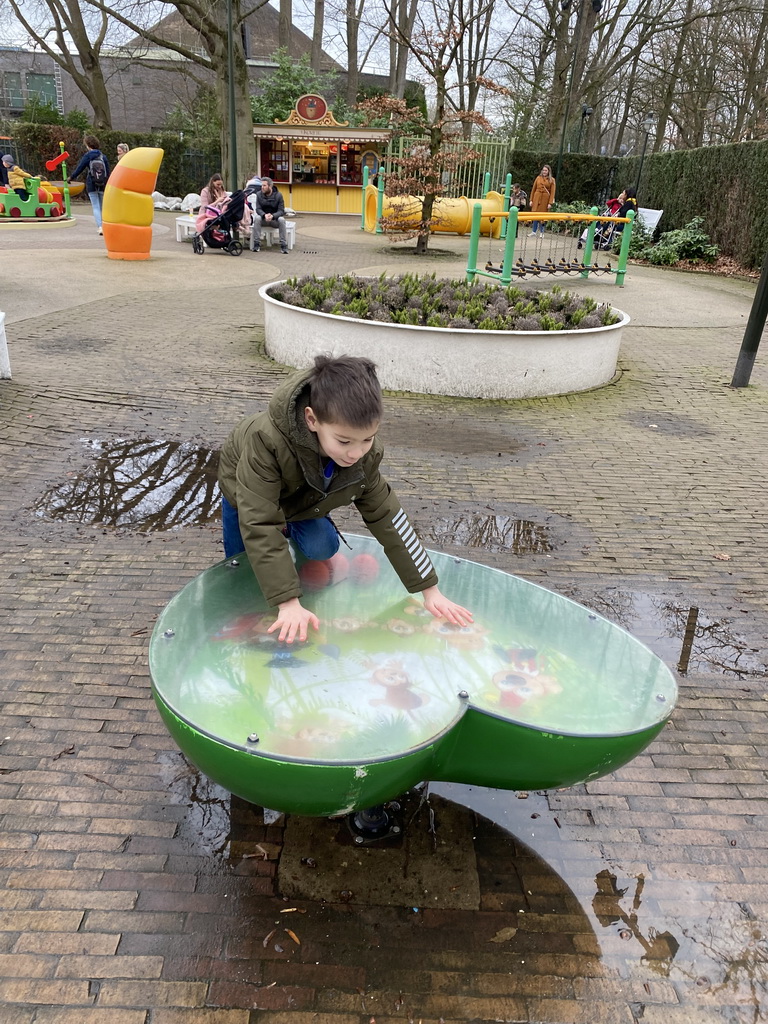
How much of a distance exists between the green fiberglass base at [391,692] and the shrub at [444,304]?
5.31 metres

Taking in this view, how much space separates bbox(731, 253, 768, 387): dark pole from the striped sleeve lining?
21.6 ft

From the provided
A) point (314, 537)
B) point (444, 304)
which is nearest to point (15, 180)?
point (444, 304)

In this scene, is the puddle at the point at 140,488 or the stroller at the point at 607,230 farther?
the stroller at the point at 607,230

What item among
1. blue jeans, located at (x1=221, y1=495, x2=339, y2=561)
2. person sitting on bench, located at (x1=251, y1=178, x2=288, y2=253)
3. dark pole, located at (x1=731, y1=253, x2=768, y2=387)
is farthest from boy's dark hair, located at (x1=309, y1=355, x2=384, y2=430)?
person sitting on bench, located at (x1=251, y1=178, x2=288, y2=253)

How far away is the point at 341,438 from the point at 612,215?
63.2ft

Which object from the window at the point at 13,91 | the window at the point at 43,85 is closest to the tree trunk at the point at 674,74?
the window at the point at 43,85

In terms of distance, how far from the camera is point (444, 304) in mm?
8219

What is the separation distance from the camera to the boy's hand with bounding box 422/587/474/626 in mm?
2557

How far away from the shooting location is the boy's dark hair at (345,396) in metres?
2.16

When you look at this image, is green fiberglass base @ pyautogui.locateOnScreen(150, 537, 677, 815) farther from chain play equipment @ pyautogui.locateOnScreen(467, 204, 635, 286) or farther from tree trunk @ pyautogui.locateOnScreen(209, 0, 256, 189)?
tree trunk @ pyautogui.locateOnScreen(209, 0, 256, 189)

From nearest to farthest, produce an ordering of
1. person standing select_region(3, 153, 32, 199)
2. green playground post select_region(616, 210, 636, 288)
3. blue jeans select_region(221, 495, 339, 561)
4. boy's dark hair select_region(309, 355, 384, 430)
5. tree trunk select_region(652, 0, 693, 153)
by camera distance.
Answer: boy's dark hair select_region(309, 355, 384, 430)
blue jeans select_region(221, 495, 339, 561)
green playground post select_region(616, 210, 636, 288)
person standing select_region(3, 153, 32, 199)
tree trunk select_region(652, 0, 693, 153)

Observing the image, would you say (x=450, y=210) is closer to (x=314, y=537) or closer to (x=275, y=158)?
(x=275, y=158)

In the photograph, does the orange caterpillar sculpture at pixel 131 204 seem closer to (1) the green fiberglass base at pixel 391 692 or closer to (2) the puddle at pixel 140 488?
(2) the puddle at pixel 140 488

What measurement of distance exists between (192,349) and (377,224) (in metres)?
14.2
